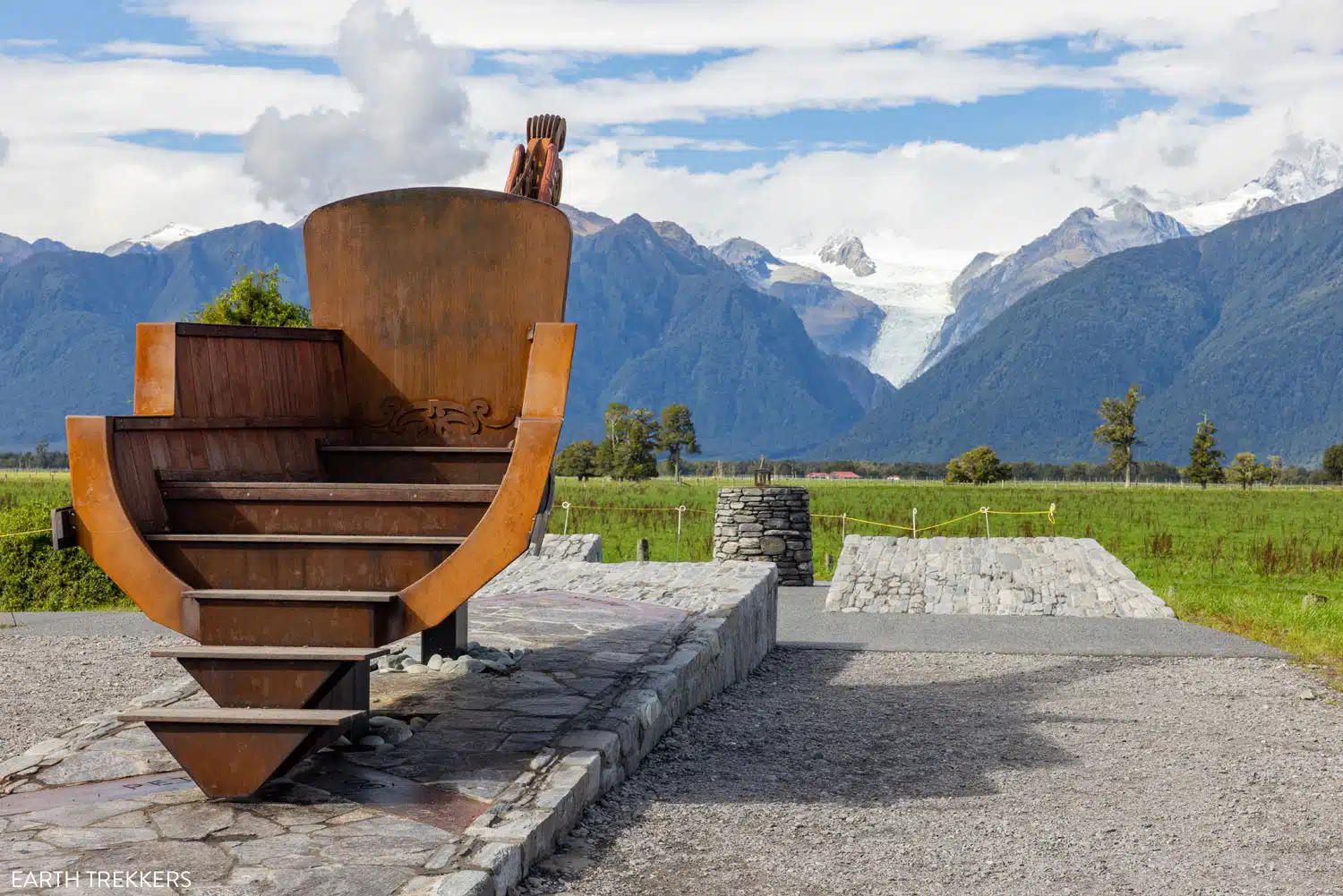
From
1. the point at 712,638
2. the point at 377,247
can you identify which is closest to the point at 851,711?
the point at 712,638

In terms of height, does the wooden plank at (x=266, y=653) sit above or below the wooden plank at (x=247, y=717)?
above

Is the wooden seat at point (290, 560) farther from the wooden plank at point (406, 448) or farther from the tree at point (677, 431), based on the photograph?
the tree at point (677, 431)

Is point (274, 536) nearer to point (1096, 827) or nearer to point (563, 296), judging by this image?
point (563, 296)

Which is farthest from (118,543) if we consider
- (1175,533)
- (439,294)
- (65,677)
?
(1175,533)

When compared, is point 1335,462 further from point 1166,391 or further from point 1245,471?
point 1166,391

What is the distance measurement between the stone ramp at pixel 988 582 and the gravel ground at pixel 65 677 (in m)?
6.56

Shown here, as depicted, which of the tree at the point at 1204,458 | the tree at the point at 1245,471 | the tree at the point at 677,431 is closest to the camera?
the tree at the point at 1204,458

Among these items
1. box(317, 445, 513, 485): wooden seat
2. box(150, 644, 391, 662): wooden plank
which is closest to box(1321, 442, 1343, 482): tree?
box(317, 445, 513, 485): wooden seat

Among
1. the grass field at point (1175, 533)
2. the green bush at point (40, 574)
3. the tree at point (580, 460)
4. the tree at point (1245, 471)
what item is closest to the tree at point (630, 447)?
the tree at point (580, 460)

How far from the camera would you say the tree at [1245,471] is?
209 ft

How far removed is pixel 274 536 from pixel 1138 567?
53.5 feet

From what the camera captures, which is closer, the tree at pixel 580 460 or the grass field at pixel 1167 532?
the grass field at pixel 1167 532

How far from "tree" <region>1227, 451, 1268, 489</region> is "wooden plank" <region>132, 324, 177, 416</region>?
62747 mm

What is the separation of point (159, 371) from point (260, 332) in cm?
64
